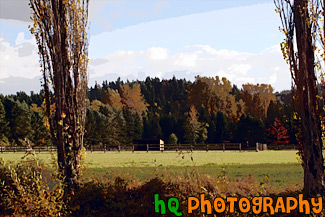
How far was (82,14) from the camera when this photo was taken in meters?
11.4

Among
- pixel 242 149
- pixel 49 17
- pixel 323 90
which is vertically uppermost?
pixel 49 17

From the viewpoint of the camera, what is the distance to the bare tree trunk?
29.5 feet

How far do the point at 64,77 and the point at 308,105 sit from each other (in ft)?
21.2

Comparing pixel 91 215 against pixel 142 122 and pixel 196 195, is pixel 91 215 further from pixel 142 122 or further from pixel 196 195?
pixel 142 122

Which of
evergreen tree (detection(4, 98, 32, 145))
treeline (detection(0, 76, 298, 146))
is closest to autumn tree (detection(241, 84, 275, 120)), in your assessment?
treeline (detection(0, 76, 298, 146))

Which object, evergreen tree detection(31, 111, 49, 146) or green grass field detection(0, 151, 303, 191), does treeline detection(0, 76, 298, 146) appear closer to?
evergreen tree detection(31, 111, 49, 146)

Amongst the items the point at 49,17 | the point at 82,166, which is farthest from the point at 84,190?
the point at 49,17

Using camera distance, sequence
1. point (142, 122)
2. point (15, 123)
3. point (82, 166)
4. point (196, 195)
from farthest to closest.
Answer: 1. point (142, 122)
2. point (15, 123)
3. point (82, 166)
4. point (196, 195)

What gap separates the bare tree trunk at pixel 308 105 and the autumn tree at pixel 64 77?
5834mm

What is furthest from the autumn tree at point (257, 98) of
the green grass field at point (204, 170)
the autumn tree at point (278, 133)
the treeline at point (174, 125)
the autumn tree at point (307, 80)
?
the autumn tree at point (307, 80)

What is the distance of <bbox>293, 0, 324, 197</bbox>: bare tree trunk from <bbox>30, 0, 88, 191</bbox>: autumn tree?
5.83m

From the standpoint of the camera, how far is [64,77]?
10906 millimetres

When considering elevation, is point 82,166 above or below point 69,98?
below

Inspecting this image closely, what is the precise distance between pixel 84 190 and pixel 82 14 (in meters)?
5.03
